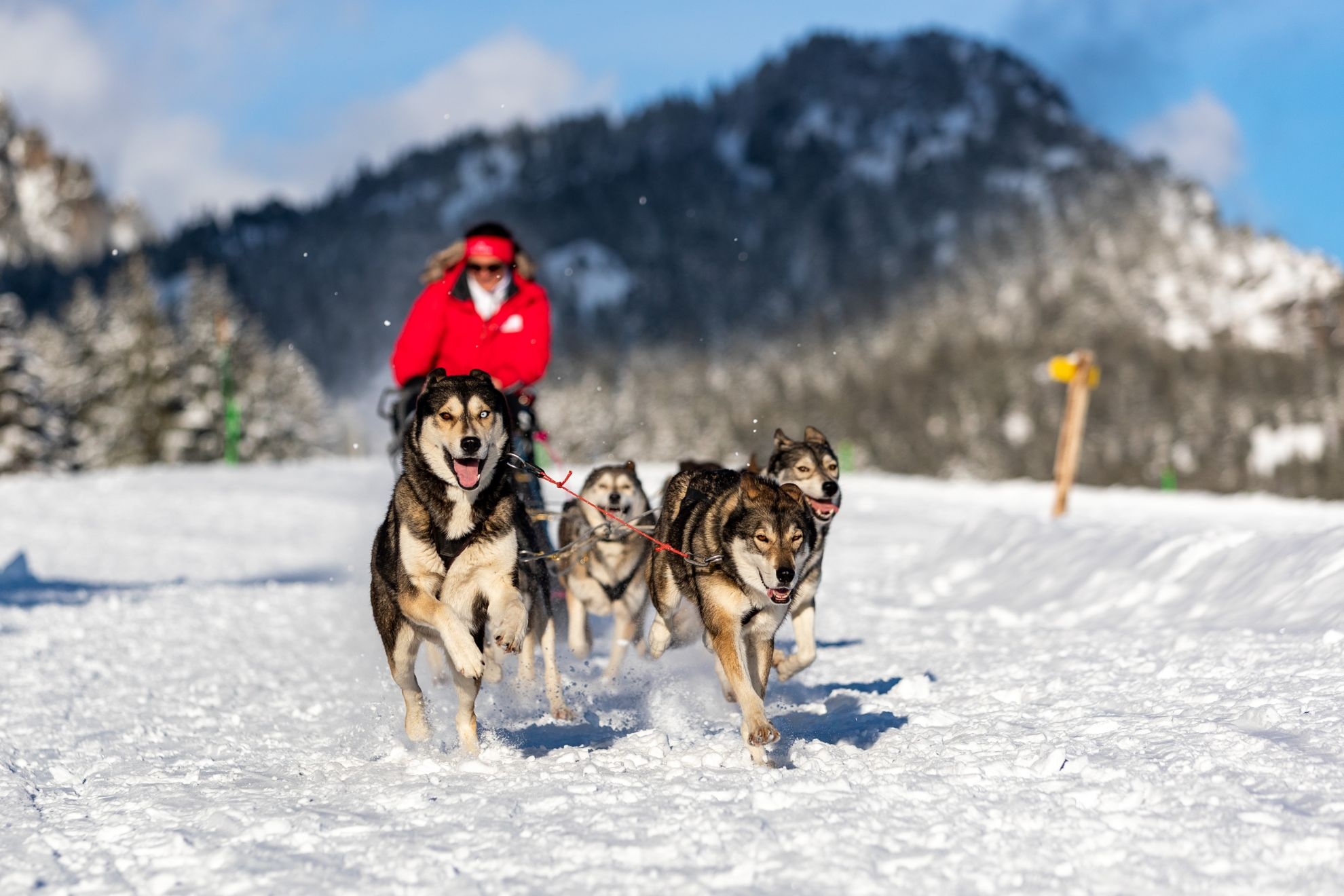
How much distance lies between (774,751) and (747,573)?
734mm

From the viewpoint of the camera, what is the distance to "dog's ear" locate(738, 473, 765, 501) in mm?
5211

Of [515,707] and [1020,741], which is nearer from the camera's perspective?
[1020,741]

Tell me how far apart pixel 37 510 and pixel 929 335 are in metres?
157

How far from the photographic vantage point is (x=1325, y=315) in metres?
148

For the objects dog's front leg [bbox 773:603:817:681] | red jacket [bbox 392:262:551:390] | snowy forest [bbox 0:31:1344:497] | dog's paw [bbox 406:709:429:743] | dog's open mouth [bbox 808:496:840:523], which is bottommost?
dog's paw [bbox 406:709:429:743]

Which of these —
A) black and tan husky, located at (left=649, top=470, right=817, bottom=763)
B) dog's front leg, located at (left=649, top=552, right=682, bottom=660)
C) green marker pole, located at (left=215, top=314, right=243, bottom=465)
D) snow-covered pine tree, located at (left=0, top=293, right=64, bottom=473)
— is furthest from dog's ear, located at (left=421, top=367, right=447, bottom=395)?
snow-covered pine tree, located at (left=0, top=293, right=64, bottom=473)

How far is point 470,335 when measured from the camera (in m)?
7.04

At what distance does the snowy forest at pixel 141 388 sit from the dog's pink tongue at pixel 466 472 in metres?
30.8

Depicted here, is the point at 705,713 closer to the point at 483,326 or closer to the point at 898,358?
the point at 483,326

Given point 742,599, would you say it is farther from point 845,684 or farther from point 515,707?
point 845,684

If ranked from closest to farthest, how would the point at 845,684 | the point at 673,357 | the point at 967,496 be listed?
the point at 845,684
the point at 967,496
the point at 673,357

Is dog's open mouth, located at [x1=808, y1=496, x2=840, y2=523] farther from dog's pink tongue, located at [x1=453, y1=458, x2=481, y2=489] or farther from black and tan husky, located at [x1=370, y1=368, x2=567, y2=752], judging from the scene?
dog's pink tongue, located at [x1=453, y1=458, x2=481, y2=489]

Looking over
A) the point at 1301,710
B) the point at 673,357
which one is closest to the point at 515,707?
the point at 1301,710

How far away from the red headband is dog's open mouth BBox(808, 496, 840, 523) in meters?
2.28
